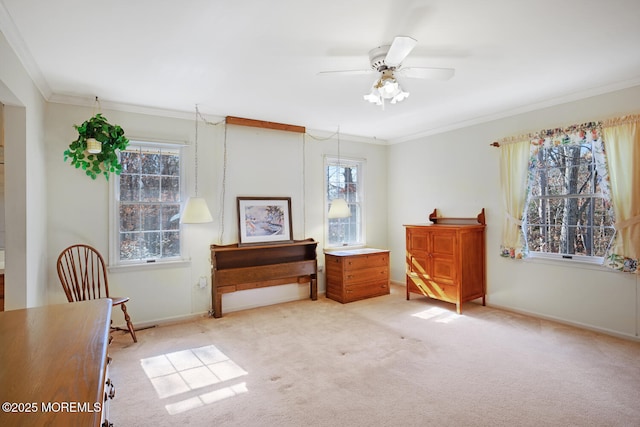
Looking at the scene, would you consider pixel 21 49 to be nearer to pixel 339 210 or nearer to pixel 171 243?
pixel 171 243

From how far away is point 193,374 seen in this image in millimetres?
2635

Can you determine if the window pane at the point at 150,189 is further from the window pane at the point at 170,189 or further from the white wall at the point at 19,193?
the white wall at the point at 19,193

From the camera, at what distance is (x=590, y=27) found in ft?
7.37

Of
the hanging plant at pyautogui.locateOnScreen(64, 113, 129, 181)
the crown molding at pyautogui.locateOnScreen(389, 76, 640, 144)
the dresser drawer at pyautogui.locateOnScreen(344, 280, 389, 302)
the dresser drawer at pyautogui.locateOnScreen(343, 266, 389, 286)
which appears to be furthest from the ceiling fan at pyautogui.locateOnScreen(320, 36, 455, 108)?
the dresser drawer at pyautogui.locateOnScreen(344, 280, 389, 302)

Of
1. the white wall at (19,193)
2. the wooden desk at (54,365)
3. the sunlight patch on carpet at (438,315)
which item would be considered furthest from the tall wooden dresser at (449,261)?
the white wall at (19,193)

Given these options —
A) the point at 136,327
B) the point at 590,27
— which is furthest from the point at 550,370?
the point at 136,327

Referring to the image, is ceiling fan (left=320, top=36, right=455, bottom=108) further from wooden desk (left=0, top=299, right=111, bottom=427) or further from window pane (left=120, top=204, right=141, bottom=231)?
window pane (left=120, top=204, right=141, bottom=231)

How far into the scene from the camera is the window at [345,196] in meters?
5.26

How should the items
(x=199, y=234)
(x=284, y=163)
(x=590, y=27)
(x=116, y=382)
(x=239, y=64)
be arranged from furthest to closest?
(x=284, y=163)
(x=199, y=234)
(x=239, y=64)
(x=116, y=382)
(x=590, y=27)

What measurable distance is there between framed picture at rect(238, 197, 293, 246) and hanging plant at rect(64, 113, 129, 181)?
4.88 ft

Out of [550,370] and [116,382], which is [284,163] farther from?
[550,370]

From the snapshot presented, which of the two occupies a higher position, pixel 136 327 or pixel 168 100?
pixel 168 100

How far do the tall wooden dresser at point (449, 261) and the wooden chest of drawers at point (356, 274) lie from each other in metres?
0.41

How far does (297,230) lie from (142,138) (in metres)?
2.30
